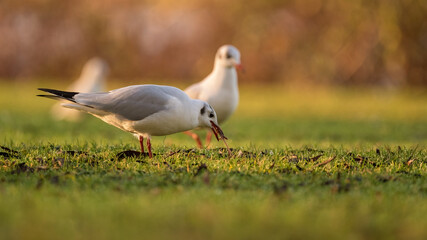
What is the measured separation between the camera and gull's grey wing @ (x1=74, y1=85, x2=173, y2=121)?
218 inches

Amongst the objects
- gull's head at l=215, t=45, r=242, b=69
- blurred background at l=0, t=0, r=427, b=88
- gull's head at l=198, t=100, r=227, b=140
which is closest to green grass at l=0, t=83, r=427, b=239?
gull's head at l=198, t=100, r=227, b=140

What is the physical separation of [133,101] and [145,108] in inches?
5.5

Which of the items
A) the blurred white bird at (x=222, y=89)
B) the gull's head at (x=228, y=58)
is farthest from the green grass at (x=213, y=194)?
the gull's head at (x=228, y=58)

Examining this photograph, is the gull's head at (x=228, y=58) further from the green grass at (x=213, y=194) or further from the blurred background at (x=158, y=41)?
the blurred background at (x=158, y=41)

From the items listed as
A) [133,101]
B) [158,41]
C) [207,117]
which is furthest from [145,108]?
[158,41]

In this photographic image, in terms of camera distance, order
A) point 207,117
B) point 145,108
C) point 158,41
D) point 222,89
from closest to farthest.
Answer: point 145,108
point 207,117
point 222,89
point 158,41

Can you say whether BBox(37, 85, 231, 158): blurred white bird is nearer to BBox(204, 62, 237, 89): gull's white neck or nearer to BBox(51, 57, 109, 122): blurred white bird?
BBox(204, 62, 237, 89): gull's white neck

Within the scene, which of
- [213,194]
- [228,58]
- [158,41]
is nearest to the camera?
[213,194]

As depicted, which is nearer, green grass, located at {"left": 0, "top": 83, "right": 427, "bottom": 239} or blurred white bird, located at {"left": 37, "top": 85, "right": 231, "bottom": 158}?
green grass, located at {"left": 0, "top": 83, "right": 427, "bottom": 239}

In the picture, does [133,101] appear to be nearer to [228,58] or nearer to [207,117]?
[207,117]

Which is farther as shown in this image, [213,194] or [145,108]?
[145,108]

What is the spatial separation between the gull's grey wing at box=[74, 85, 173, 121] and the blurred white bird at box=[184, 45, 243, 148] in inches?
91.8

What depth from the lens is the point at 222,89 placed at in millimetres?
8156

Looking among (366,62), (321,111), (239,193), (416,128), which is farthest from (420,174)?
(366,62)
